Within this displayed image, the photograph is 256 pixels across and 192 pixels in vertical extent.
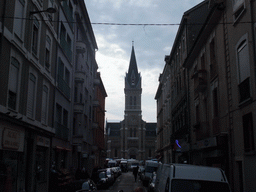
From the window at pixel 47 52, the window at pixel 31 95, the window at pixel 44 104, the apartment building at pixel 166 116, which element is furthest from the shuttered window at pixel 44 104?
the apartment building at pixel 166 116

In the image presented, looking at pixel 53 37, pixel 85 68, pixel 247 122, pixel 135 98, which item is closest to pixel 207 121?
pixel 247 122

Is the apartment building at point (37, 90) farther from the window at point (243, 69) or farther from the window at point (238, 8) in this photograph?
the window at point (243, 69)

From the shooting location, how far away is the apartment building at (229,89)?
546 inches

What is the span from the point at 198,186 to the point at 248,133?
6.17 metres

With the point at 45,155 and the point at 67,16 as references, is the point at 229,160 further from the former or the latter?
the point at 67,16

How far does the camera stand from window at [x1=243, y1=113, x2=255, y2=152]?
1388cm

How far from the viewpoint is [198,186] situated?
9.24m

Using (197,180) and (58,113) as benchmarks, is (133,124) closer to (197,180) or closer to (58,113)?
(58,113)

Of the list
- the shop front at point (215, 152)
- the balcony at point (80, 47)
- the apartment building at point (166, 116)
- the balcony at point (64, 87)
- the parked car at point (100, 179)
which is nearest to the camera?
the shop front at point (215, 152)

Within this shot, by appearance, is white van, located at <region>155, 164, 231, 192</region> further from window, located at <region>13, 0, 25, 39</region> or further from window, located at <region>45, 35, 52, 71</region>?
window, located at <region>45, 35, 52, 71</region>

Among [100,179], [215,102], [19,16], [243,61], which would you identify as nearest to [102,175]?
[100,179]

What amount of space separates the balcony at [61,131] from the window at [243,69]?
42.9ft

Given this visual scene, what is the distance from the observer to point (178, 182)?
A: 9.32 metres

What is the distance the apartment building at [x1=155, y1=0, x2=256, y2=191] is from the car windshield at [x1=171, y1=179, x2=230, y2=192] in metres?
4.85
